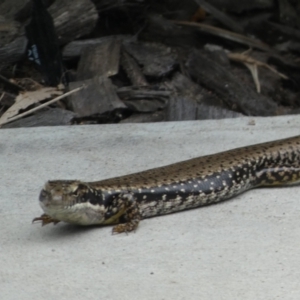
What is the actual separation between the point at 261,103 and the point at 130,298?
356cm

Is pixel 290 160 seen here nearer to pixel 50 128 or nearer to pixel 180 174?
pixel 180 174

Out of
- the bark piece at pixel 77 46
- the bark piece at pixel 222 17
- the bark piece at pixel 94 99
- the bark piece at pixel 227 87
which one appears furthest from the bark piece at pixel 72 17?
the bark piece at pixel 222 17

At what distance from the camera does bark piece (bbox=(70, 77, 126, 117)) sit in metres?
6.98

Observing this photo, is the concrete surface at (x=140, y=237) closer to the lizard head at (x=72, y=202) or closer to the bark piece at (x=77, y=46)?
the lizard head at (x=72, y=202)

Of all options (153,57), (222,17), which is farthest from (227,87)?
(222,17)

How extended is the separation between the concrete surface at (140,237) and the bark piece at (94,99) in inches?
16.2

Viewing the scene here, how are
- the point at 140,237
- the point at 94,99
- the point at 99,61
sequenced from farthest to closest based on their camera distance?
the point at 99,61 < the point at 94,99 < the point at 140,237

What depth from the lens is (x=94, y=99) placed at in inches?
278

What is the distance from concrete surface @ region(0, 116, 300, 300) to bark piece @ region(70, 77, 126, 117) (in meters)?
0.41

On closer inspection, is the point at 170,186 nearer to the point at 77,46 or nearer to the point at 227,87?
the point at 227,87

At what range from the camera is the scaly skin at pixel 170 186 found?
488cm

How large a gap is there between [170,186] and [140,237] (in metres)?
0.48

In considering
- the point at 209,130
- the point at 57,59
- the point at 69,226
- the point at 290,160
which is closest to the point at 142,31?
the point at 57,59

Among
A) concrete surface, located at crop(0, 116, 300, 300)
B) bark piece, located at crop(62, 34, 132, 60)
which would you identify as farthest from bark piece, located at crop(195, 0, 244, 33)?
concrete surface, located at crop(0, 116, 300, 300)
